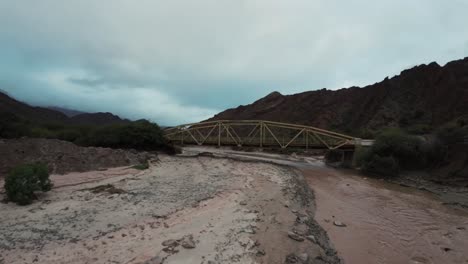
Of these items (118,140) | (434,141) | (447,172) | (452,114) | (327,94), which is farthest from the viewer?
(327,94)

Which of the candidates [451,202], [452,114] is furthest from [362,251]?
[452,114]

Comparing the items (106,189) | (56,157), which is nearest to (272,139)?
(56,157)

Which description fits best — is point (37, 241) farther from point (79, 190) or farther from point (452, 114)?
point (452, 114)

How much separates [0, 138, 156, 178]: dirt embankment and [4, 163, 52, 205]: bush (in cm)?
508

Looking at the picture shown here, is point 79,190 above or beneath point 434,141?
beneath

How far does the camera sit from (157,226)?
49.0ft

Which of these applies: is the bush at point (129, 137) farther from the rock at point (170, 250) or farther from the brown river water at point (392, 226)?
the rock at point (170, 250)

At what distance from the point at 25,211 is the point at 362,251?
1563 centimetres

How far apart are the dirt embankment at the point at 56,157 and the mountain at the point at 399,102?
6714cm

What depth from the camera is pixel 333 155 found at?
67.9 m

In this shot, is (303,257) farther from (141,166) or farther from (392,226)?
(141,166)

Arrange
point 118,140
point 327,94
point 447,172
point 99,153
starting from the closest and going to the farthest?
point 99,153
point 447,172
point 118,140
point 327,94

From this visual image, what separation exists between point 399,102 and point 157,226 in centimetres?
10584

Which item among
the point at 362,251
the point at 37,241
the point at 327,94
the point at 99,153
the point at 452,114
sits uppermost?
the point at 327,94
